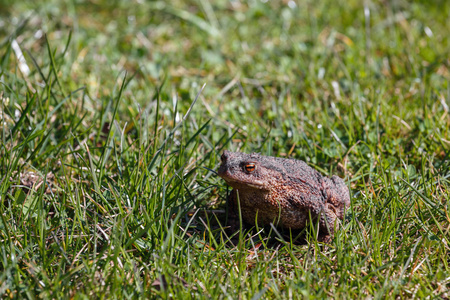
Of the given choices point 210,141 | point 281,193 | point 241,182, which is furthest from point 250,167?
point 210,141

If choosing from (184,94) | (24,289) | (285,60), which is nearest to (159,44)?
(184,94)

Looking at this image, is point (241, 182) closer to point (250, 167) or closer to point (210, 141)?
point (250, 167)

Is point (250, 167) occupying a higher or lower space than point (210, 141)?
higher

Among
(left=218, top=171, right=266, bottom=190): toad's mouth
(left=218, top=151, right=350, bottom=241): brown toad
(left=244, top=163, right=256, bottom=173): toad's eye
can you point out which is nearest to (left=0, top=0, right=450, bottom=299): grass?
(left=218, top=151, right=350, bottom=241): brown toad

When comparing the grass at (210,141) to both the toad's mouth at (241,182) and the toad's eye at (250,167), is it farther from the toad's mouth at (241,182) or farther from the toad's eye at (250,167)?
the toad's eye at (250,167)

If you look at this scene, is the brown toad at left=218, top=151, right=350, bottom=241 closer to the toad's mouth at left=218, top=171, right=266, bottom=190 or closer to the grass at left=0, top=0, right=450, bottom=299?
the toad's mouth at left=218, top=171, right=266, bottom=190

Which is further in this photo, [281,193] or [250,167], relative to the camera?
[281,193]
